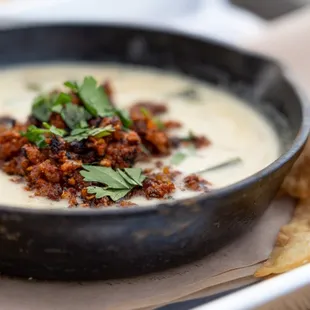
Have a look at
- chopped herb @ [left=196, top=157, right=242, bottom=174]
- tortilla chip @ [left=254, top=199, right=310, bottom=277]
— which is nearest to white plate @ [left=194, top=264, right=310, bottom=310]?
tortilla chip @ [left=254, top=199, right=310, bottom=277]

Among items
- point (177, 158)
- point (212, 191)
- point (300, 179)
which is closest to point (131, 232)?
point (212, 191)

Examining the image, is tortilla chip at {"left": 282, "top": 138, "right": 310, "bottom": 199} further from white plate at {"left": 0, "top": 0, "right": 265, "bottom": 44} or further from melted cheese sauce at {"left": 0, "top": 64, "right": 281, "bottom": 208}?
white plate at {"left": 0, "top": 0, "right": 265, "bottom": 44}

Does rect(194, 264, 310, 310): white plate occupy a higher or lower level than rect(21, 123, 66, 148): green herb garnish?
higher

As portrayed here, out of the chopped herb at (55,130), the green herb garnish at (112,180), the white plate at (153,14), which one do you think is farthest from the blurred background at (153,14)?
the green herb garnish at (112,180)

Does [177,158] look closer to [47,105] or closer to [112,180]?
[112,180]

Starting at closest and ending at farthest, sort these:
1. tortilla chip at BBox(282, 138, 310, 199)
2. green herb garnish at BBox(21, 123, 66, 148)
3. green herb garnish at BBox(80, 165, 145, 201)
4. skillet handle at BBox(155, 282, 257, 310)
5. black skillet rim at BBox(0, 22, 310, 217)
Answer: black skillet rim at BBox(0, 22, 310, 217) < skillet handle at BBox(155, 282, 257, 310) < green herb garnish at BBox(80, 165, 145, 201) < green herb garnish at BBox(21, 123, 66, 148) < tortilla chip at BBox(282, 138, 310, 199)

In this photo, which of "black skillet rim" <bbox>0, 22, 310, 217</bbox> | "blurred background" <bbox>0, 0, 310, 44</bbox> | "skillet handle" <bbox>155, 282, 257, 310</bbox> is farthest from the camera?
"blurred background" <bbox>0, 0, 310, 44</bbox>

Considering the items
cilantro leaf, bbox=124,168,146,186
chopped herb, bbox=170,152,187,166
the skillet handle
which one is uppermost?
cilantro leaf, bbox=124,168,146,186
